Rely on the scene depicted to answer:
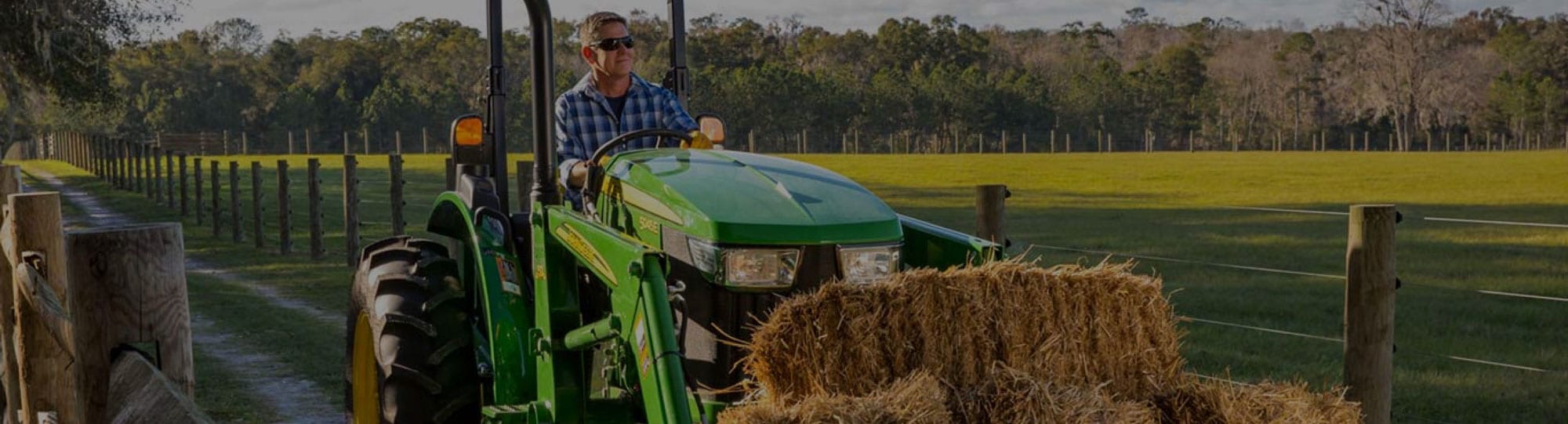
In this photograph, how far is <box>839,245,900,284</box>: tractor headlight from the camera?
4324mm

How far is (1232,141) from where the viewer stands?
89.1 meters

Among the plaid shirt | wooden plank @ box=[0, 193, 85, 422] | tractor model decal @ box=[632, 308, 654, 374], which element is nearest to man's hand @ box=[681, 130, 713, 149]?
the plaid shirt

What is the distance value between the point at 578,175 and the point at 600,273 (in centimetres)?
79

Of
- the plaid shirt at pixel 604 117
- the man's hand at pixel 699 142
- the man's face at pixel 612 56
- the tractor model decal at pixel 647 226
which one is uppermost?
the man's face at pixel 612 56

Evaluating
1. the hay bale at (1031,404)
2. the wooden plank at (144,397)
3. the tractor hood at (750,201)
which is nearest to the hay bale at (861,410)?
the hay bale at (1031,404)

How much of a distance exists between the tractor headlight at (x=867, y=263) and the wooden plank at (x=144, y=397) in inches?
63.6

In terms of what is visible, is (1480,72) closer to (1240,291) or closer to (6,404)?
(1240,291)

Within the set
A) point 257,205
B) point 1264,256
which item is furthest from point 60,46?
point 1264,256

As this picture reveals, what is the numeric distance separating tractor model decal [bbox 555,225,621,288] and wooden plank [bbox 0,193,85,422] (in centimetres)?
126

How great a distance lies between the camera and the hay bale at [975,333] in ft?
13.0

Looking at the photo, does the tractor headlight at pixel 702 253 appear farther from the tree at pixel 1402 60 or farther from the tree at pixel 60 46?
the tree at pixel 1402 60

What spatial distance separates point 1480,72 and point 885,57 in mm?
33598

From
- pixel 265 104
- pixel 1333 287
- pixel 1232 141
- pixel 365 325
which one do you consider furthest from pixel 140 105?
pixel 365 325

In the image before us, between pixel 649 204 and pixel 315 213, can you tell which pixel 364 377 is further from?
pixel 315 213
